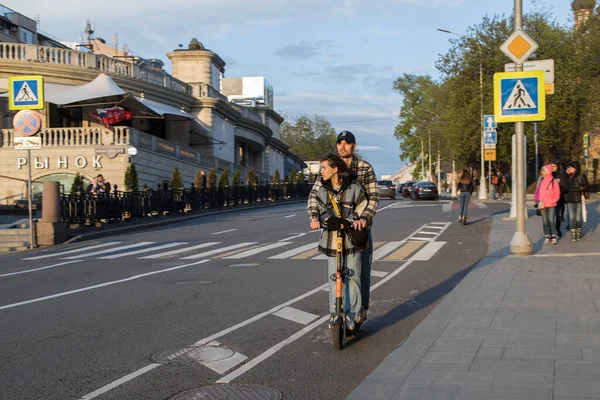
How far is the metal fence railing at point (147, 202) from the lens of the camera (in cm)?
2302

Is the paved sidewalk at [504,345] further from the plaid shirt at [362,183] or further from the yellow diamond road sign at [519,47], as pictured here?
the yellow diamond road sign at [519,47]

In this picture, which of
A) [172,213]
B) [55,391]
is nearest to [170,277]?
[55,391]

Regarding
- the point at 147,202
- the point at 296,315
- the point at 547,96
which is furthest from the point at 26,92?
the point at 547,96

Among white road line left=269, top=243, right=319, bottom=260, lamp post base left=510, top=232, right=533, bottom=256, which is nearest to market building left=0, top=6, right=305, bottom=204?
white road line left=269, top=243, right=319, bottom=260

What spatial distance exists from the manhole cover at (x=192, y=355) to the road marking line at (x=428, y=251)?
7947 mm

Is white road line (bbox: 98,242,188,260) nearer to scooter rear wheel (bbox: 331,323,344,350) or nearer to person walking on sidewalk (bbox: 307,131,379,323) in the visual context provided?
person walking on sidewalk (bbox: 307,131,379,323)

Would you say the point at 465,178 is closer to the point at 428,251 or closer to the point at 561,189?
the point at 561,189

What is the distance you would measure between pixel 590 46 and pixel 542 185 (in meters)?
18.8

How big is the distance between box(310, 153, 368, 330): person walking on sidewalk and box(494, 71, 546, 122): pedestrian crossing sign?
278 inches

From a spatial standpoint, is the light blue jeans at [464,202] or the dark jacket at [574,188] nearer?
the dark jacket at [574,188]

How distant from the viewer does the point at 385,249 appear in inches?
637

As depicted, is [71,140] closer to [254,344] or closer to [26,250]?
[26,250]

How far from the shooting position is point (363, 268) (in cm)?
709

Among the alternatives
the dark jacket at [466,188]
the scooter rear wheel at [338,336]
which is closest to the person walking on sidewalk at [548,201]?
the dark jacket at [466,188]
